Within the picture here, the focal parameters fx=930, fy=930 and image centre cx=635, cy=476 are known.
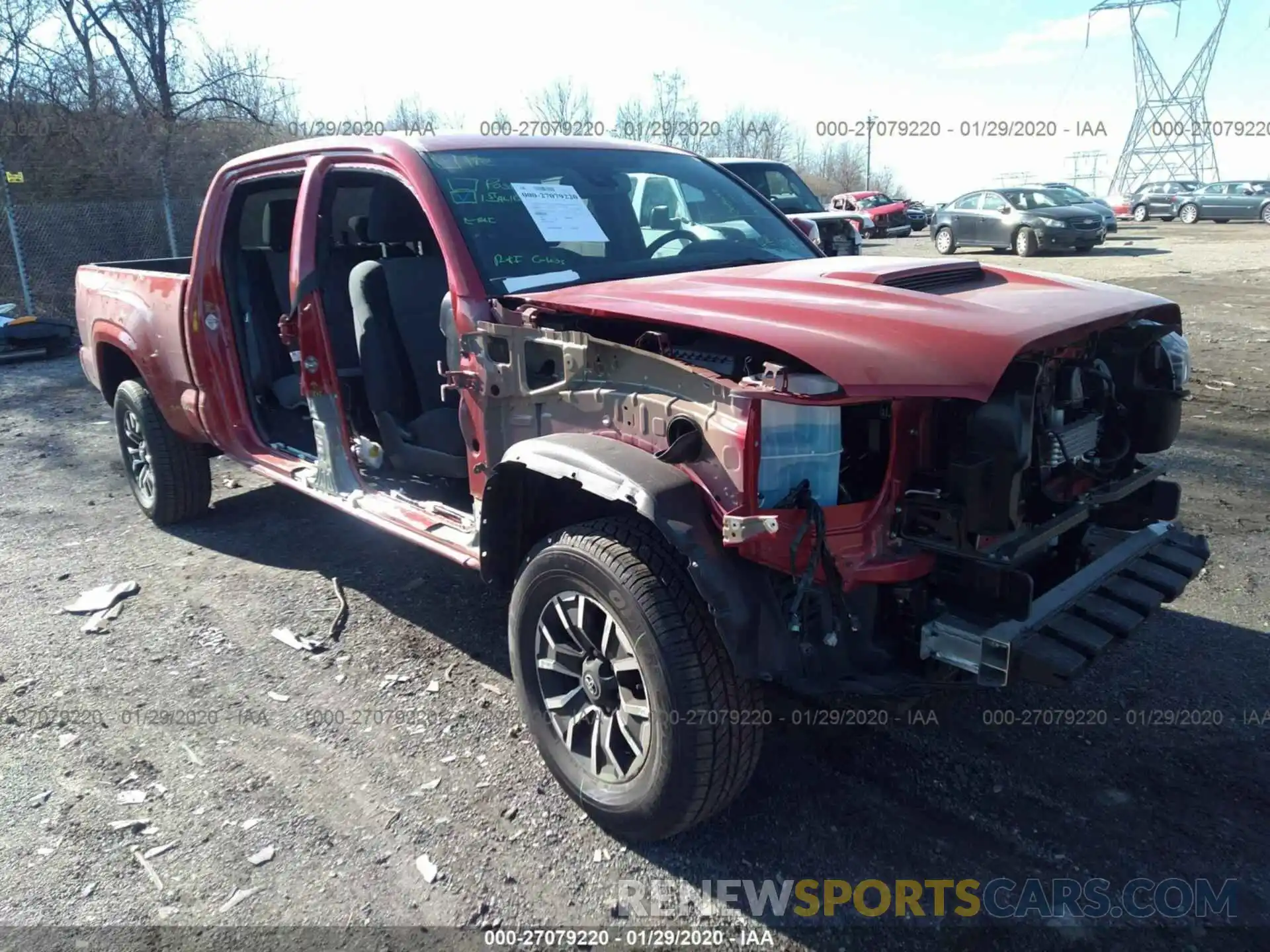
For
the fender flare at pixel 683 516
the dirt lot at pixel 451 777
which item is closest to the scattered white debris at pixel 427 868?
the dirt lot at pixel 451 777

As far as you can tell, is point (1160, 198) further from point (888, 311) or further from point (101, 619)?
point (101, 619)

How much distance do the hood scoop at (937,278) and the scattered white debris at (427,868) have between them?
2.14 meters

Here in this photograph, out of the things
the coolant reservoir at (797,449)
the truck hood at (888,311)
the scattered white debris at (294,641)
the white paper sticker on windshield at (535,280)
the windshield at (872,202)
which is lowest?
the scattered white debris at (294,641)

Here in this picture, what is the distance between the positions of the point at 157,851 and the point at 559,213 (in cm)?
253

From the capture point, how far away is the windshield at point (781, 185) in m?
12.7

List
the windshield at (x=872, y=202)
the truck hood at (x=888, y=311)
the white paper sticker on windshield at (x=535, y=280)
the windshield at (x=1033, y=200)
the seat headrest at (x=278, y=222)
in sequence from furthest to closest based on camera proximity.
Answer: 1. the windshield at (x=872, y=202)
2. the windshield at (x=1033, y=200)
3. the seat headrest at (x=278, y=222)
4. the white paper sticker on windshield at (x=535, y=280)
5. the truck hood at (x=888, y=311)

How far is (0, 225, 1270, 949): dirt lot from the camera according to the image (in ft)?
8.42

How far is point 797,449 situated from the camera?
2395 mm

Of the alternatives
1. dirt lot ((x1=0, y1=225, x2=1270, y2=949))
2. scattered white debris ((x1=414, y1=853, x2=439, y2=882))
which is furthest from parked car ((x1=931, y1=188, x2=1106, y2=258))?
scattered white debris ((x1=414, y1=853, x2=439, y2=882))

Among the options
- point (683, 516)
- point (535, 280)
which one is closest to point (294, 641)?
point (535, 280)

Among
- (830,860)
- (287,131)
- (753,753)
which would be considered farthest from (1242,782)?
(287,131)

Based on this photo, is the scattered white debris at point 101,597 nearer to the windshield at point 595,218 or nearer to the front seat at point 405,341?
the front seat at point 405,341

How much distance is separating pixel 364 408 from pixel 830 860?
114 inches

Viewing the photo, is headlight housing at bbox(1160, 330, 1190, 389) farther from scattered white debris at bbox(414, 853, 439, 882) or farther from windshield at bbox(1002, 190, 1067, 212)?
windshield at bbox(1002, 190, 1067, 212)
